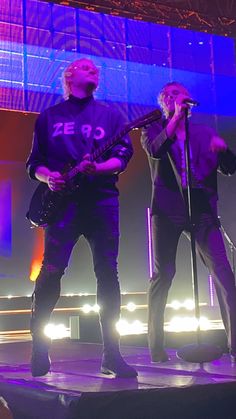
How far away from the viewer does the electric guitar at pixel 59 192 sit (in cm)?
242

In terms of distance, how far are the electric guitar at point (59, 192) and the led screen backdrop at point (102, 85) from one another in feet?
16.5

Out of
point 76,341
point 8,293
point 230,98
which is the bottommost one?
point 76,341

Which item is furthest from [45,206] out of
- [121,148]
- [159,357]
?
[159,357]

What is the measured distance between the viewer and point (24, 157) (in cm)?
781

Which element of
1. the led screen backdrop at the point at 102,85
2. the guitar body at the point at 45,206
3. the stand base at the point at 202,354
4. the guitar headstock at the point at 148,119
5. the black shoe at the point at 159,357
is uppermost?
the led screen backdrop at the point at 102,85

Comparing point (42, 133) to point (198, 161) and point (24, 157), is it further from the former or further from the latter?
point (24, 157)

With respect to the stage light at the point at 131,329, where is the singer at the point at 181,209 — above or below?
above

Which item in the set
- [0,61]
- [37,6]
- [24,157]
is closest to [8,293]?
[24,157]

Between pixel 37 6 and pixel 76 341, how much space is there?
4.37m

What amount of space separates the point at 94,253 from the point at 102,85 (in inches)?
222

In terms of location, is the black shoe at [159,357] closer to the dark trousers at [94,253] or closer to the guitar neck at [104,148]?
the dark trousers at [94,253]

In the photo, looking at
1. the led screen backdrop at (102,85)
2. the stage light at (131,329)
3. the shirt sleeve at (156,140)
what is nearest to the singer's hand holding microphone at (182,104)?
the shirt sleeve at (156,140)

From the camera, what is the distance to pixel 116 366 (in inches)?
94.5

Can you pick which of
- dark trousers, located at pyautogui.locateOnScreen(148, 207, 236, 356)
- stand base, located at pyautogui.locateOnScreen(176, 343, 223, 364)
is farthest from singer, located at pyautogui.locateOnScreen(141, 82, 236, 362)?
stand base, located at pyautogui.locateOnScreen(176, 343, 223, 364)
